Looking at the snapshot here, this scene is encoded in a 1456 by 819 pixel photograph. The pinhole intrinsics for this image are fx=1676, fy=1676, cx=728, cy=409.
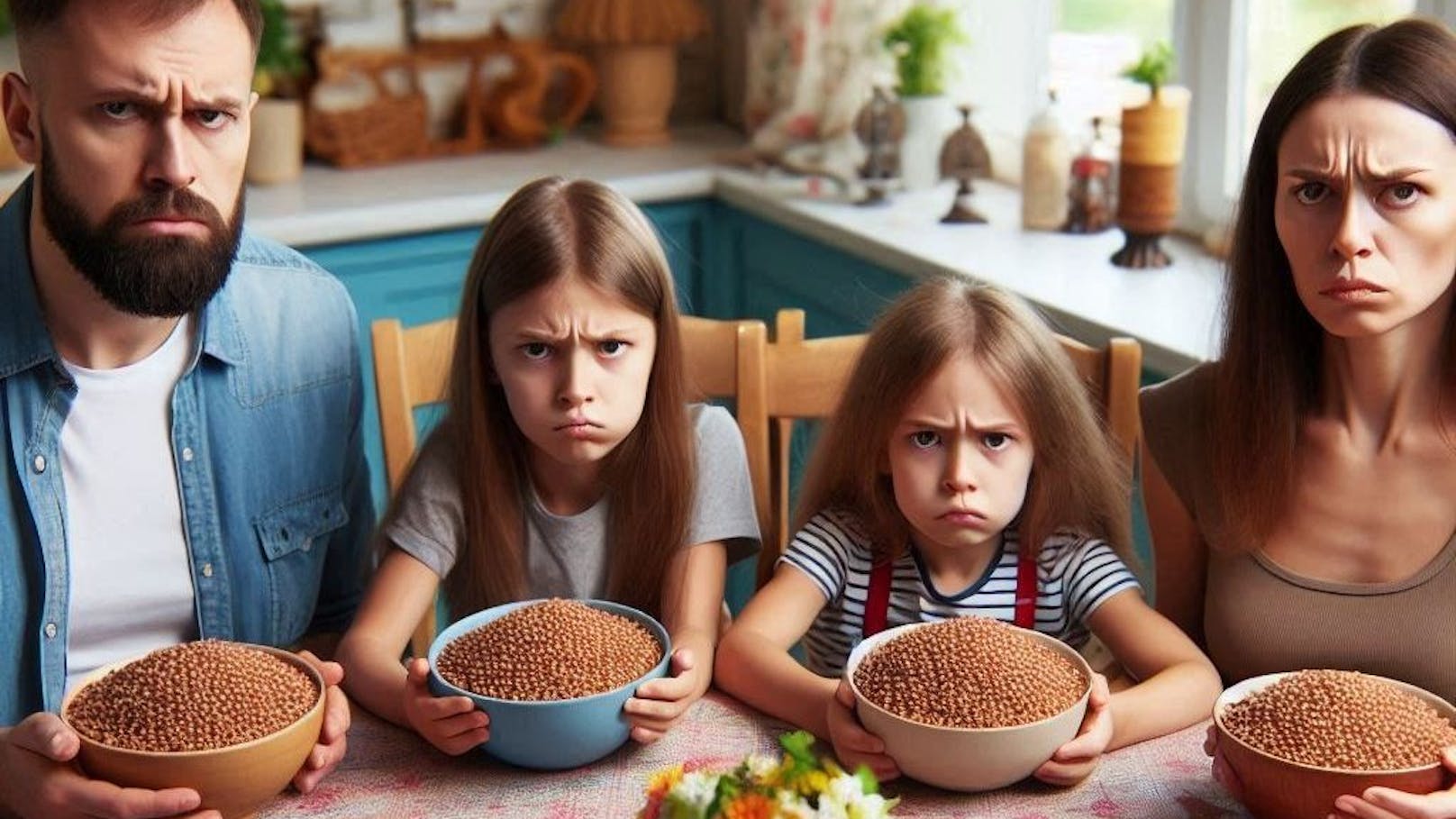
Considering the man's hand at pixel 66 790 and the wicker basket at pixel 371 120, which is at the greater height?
the wicker basket at pixel 371 120

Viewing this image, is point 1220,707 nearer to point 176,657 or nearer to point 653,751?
point 653,751

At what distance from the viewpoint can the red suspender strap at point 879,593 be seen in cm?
156

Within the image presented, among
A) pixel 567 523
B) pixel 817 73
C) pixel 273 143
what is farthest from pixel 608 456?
pixel 273 143

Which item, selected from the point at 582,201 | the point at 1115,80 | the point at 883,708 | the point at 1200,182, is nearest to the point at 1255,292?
the point at 883,708

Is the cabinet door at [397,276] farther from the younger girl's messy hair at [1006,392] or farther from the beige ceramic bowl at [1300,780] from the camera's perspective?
the beige ceramic bowl at [1300,780]

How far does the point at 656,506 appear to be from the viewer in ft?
5.32

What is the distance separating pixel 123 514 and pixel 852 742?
0.81m

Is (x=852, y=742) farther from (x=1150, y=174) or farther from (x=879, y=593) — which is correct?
(x=1150, y=174)

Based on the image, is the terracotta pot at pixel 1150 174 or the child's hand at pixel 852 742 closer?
the child's hand at pixel 852 742

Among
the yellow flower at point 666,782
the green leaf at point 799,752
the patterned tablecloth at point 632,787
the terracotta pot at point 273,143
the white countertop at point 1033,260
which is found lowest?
the patterned tablecloth at point 632,787

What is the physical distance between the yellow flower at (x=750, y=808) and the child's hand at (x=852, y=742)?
262mm

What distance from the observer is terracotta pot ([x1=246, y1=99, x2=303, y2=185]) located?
3.24 m

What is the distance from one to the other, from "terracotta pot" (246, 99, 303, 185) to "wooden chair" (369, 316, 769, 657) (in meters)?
1.50

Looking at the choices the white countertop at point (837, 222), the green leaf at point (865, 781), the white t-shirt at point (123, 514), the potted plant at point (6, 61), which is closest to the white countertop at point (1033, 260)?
the white countertop at point (837, 222)
